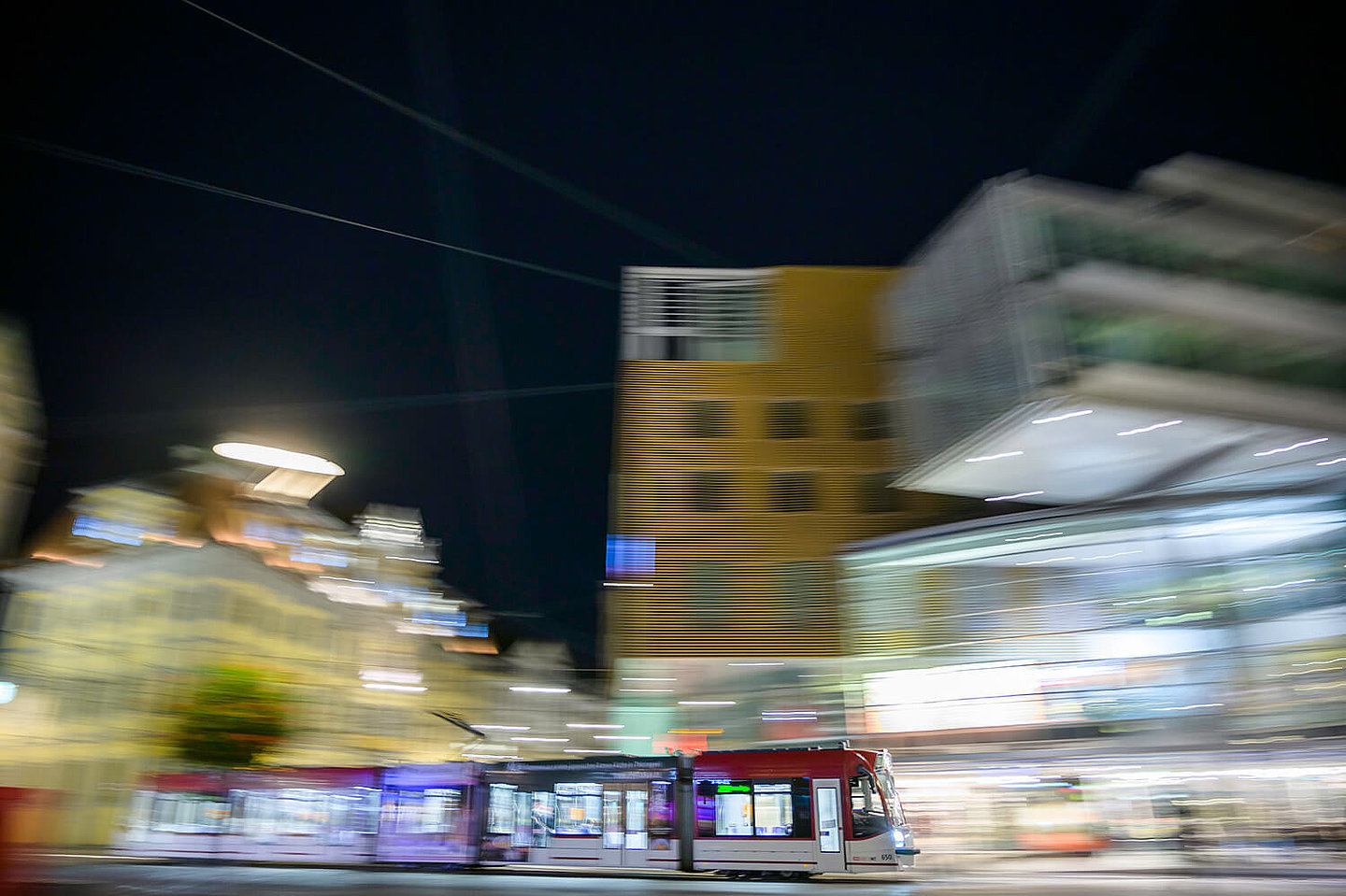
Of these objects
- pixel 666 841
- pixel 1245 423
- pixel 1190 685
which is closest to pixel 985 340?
pixel 1245 423

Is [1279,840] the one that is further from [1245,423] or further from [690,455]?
[690,455]

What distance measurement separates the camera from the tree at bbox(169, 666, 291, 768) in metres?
30.2

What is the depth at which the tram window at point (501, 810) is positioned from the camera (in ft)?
60.6

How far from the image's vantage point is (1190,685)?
859 inches

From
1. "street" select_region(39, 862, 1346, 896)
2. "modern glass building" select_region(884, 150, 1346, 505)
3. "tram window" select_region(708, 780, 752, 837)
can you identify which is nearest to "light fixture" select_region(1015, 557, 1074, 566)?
"modern glass building" select_region(884, 150, 1346, 505)

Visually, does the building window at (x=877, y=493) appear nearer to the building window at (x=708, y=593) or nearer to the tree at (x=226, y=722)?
the building window at (x=708, y=593)

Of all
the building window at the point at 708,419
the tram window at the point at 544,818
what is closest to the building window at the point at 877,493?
the building window at the point at 708,419

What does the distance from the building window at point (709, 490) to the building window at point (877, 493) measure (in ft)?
16.7

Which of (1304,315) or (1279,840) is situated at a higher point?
(1304,315)

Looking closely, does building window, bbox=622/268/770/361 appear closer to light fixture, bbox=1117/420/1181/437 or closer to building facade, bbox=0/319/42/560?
light fixture, bbox=1117/420/1181/437

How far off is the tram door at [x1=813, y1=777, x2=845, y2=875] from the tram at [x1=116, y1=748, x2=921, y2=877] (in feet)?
0.06

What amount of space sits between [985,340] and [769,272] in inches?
425

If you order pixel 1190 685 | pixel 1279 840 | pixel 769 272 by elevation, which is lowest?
pixel 1279 840

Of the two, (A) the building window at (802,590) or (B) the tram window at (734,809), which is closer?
(B) the tram window at (734,809)
